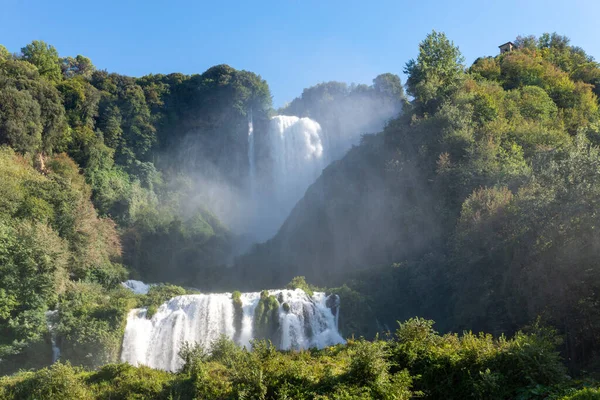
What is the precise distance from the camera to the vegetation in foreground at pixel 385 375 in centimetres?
938

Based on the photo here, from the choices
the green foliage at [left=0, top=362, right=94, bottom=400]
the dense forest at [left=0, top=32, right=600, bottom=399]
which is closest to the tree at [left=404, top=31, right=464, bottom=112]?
the dense forest at [left=0, top=32, right=600, bottom=399]

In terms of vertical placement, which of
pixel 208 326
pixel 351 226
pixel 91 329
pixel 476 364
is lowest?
pixel 476 364

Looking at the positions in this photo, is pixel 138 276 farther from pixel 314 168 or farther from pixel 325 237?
pixel 314 168

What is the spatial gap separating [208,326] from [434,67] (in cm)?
3375

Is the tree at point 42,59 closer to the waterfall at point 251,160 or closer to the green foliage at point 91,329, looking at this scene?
the waterfall at point 251,160

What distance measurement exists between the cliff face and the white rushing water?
27.6 ft

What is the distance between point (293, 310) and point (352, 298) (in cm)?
394

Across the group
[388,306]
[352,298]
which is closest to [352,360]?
[352,298]

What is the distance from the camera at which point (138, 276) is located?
3819 centimetres

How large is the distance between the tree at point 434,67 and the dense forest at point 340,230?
1.04 feet

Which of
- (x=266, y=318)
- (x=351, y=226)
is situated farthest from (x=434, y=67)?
(x=266, y=318)

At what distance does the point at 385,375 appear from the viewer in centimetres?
967

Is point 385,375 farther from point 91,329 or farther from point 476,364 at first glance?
point 91,329

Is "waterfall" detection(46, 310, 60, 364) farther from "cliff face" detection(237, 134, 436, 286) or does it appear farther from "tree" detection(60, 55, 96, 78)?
"tree" detection(60, 55, 96, 78)
